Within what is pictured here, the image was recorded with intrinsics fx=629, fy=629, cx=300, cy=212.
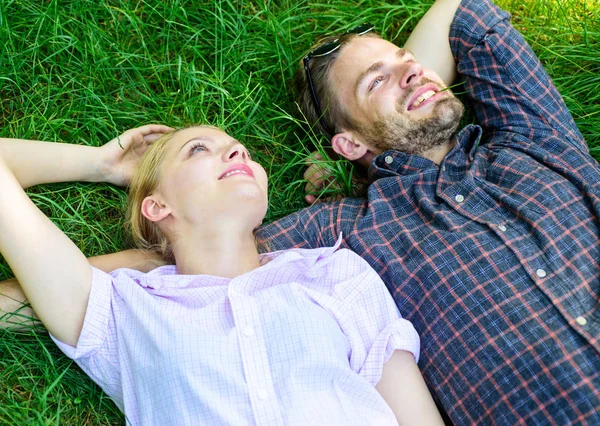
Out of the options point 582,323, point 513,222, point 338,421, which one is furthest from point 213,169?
point 582,323

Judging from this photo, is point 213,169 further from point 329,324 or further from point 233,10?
point 233,10

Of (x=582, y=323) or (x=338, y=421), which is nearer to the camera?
(x=338, y=421)

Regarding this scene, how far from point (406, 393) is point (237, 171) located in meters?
1.25

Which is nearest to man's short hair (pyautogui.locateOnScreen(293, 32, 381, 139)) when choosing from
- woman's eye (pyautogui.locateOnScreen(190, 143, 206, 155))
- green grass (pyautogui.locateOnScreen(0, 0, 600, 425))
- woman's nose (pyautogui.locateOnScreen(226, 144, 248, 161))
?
green grass (pyautogui.locateOnScreen(0, 0, 600, 425))

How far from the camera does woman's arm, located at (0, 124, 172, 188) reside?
305 centimetres

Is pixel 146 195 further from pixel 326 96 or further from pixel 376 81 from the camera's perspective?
pixel 376 81

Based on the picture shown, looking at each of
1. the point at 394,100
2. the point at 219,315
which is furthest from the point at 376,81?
the point at 219,315

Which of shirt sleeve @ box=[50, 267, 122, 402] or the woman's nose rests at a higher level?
the woman's nose

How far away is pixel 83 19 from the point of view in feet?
12.1

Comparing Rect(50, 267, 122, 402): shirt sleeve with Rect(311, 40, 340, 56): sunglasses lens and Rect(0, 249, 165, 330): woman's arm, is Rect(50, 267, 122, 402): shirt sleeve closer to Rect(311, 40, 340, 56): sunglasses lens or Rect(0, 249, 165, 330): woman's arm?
Rect(0, 249, 165, 330): woman's arm

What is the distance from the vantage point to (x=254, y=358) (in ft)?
8.26

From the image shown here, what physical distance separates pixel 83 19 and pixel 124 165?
980 millimetres

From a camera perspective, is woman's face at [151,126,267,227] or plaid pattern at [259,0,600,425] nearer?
plaid pattern at [259,0,600,425]

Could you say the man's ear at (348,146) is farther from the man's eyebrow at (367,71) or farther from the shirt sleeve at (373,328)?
the shirt sleeve at (373,328)
